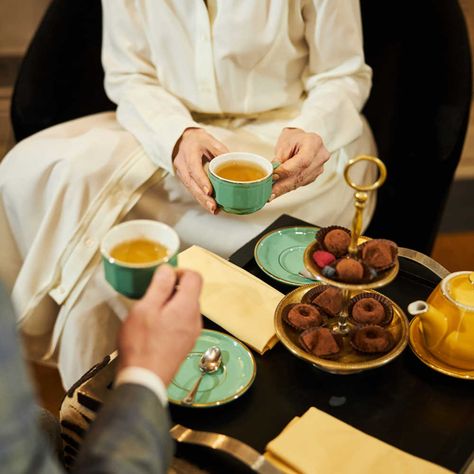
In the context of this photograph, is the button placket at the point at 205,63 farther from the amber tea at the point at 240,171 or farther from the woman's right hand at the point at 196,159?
the amber tea at the point at 240,171

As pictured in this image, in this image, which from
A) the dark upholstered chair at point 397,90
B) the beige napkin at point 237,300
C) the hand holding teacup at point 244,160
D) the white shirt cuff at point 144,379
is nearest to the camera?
the white shirt cuff at point 144,379

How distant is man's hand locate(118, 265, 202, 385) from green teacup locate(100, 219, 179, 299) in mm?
29

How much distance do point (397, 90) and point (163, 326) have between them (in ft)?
4.11

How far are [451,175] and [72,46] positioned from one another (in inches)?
40.9

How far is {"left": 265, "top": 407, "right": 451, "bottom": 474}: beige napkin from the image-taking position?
83 centimetres

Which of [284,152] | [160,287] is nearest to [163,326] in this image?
[160,287]

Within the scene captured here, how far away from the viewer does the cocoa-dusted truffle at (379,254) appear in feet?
2.83

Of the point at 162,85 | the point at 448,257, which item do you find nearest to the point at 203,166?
the point at 162,85

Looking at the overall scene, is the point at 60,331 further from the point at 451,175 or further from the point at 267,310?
the point at 451,175

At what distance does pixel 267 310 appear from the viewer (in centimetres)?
108

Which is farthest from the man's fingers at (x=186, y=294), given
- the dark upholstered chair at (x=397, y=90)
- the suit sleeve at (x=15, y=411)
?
the dark upholstered chair at (x=397, y=90)

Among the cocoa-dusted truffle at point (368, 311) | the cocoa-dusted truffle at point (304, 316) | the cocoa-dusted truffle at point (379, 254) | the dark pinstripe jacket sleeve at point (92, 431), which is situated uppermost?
the dark pinstripe jacket sleeve at point (92, 431)

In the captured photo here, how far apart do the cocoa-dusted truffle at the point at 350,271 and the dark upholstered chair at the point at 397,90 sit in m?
0.87

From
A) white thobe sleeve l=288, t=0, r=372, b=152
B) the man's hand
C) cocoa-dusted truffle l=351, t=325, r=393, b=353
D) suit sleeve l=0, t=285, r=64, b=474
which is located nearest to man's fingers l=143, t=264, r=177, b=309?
the man's hand
